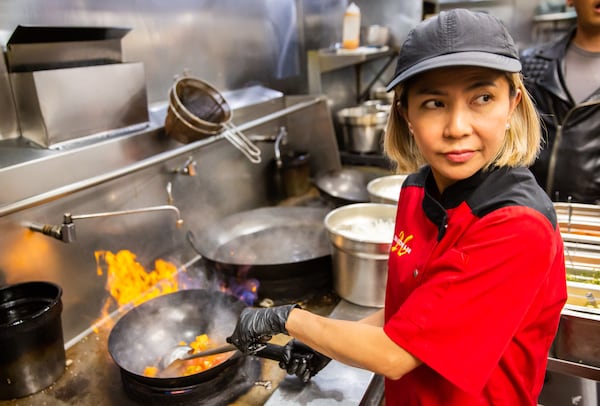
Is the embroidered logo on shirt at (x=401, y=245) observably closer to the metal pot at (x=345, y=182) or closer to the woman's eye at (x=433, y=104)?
the woman's eye at (x=433, y=104)

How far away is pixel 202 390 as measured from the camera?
1.39m

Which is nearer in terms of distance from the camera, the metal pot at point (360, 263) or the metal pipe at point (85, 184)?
the metal pipe at point (85, 184)

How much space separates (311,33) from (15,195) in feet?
9.66

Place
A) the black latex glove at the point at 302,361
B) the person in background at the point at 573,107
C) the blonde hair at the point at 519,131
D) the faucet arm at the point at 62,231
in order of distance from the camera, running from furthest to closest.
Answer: the person in background at the point at 573,107, the faucet arm at the point at 62,231, the black latex glove at the point at 302,361, the blonde hair at the point at 519,131

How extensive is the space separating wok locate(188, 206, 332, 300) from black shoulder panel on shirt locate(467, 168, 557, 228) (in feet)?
3.27

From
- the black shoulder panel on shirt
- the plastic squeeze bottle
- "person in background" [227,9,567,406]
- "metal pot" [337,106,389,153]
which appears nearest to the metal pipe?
"person in background" [227,9,567,406]

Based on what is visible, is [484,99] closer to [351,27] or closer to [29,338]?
[29,338]

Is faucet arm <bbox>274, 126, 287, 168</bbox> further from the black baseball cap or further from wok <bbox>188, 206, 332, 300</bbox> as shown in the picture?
the black baseball cap

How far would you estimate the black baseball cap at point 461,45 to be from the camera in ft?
2.74

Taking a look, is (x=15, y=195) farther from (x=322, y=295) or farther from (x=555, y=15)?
(x=555, y=15)

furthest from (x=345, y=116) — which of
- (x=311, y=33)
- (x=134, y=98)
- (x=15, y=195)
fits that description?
(x=15, y=195)

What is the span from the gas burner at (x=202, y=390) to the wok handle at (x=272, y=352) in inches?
5.0

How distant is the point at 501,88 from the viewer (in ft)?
2.92

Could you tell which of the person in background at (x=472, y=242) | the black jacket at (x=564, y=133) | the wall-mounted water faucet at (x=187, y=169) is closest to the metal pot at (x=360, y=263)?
the person in background at (x=472, y=242)
